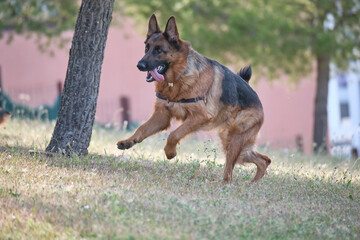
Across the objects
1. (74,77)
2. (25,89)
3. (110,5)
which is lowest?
(25,89)

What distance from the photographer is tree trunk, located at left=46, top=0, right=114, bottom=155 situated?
22.2 feet

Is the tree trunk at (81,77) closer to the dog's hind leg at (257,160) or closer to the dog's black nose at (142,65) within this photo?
the dog's black nose at (142,65)

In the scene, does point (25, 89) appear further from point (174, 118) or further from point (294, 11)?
point (174, 118)

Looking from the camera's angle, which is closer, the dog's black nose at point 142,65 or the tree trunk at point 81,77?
the dog's black nose at point 142,65

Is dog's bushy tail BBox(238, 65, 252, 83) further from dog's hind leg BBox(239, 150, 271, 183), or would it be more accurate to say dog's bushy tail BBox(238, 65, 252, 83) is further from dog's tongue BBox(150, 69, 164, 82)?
dog's tongue BBox(150, 69, 164, 82)

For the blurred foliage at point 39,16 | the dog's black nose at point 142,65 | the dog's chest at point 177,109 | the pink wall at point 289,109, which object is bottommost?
the pink wall at point 289,109

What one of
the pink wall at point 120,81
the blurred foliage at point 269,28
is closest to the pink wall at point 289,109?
the pink wall at point 120,81

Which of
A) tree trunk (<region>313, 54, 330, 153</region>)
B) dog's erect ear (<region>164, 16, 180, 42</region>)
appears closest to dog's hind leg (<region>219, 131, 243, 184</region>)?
dog's erect ear (<region>164, 16, 180, 42</region>)

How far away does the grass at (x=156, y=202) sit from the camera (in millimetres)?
4445

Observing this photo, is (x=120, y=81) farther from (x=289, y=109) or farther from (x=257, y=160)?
(x=257, y=160)

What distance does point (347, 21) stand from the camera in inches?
548

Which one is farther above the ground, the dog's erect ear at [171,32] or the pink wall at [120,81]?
the dog's erect ear at [171,32]

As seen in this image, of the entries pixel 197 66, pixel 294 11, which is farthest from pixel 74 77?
pixel 294 11

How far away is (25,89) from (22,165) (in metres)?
16.1
